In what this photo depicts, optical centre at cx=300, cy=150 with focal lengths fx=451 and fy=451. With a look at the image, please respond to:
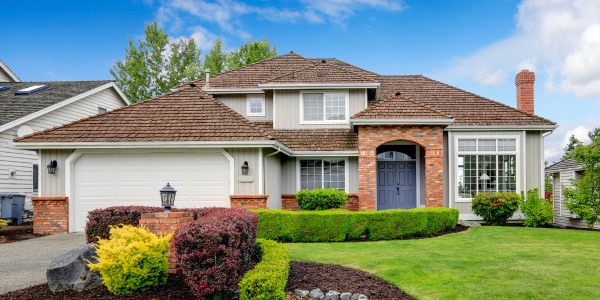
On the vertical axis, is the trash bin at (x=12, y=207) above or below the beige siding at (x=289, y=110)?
below

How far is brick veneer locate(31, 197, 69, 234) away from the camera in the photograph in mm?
13227

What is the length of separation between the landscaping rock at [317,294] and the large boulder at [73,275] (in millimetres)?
2941

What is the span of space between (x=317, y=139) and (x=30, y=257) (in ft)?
31.7

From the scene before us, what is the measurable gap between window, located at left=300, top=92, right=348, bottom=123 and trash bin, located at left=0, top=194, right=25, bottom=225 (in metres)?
10.7

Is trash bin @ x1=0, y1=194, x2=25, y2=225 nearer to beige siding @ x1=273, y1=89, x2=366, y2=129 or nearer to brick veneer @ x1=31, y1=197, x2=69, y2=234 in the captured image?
brick veneer @ x1=31, y1=197, x2=69, y2=234

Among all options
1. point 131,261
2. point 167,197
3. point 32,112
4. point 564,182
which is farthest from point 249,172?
point 564,182

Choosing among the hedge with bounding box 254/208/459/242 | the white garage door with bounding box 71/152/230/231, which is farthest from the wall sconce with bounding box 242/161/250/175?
the hedge with bounding box 254/208/459/242

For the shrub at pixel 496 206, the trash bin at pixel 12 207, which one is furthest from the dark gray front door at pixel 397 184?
the trash bin at pixel 12 207

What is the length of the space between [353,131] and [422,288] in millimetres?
10553

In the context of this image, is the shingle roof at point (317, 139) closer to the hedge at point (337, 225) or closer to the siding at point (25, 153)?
the hedge at point (337, 225)

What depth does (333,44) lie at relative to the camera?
2311 centimetres

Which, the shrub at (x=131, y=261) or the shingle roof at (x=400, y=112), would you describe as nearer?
the shrub at (x=131, y=261)

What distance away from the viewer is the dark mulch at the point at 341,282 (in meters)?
6.29

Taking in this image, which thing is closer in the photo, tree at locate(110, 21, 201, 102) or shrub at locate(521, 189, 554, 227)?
shrub at locate(521, 189, 554, 227)
